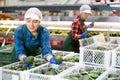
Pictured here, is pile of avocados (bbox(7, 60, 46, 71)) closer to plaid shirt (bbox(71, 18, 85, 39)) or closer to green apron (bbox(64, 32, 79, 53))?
plaid shirt (bbox(71, 18, 85, 39))

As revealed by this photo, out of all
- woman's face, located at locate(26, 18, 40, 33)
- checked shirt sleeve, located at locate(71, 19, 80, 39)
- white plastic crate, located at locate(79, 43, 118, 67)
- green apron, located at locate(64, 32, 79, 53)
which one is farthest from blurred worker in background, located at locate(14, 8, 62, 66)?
green apron, located at locate(64, 32, 79, 53)

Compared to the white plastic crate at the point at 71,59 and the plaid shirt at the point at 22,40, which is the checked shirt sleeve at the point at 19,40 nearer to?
the plaid shirt at the point at 22,40

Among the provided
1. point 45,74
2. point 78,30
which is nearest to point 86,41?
point 45,74

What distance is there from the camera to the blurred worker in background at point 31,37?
2633mm

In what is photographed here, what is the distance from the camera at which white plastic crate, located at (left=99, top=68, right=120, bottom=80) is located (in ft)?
6.66

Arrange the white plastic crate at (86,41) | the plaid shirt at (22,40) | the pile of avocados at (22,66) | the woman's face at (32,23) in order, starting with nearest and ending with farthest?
1. the pile of avocados at (22,66)
2. the woman's face at (32,23)
3. the plaid shirt at (22,40)
4. the white plastic crate at (86,41)

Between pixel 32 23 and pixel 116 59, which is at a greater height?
pixel 32 23

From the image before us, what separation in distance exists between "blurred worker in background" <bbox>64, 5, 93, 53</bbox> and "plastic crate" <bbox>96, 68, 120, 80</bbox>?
2.04 meters

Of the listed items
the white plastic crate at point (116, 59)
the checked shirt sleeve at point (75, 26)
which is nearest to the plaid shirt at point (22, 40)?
the white plastic crate at point (116, 59)

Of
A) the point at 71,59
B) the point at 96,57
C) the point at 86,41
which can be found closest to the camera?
the point at 96,57

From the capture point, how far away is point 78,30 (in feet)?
14.4

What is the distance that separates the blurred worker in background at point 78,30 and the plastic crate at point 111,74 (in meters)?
2.04

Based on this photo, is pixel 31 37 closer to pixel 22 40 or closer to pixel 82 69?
pixel 22 40

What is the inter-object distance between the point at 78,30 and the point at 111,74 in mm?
2283
